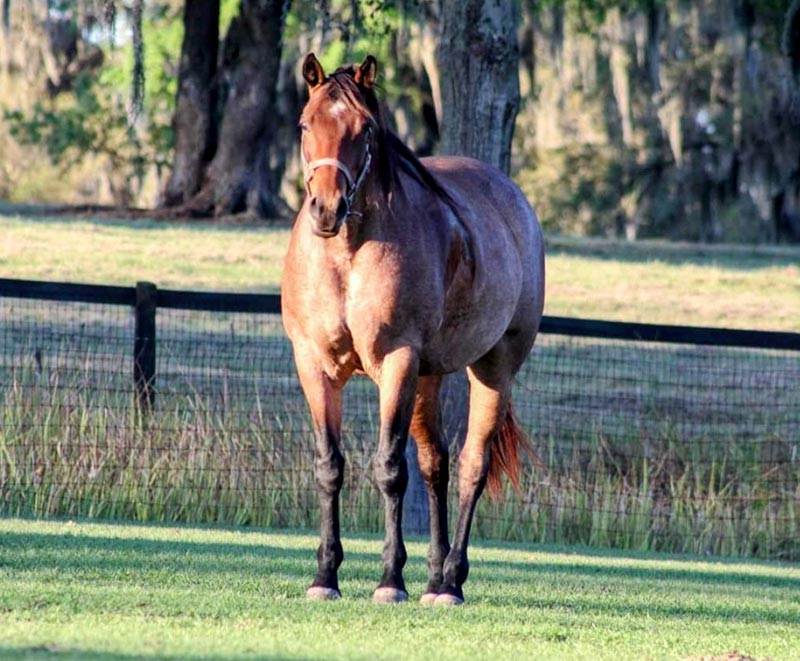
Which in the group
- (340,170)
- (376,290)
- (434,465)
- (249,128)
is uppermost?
(249,128)

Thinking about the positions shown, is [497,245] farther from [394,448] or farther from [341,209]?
[341,209]

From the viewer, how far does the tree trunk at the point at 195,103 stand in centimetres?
2461

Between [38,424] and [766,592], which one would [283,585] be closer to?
[766,592]

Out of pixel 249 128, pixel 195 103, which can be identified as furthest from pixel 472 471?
pixel 195 103

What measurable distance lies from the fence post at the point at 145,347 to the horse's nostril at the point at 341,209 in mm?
5202

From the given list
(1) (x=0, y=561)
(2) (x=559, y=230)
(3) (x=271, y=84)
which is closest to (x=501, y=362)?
(1) (x=0, y=561)

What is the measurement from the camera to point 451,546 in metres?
7.65

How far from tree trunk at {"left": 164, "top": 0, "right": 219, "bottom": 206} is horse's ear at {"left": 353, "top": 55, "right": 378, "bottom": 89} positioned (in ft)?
58.7

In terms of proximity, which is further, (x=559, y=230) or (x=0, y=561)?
(x=559, y=230)

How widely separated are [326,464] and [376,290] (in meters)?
0.85

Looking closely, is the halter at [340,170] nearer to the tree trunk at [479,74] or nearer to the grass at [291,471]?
the grass at [291,471]

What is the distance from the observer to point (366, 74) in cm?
695

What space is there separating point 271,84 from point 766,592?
16.9m

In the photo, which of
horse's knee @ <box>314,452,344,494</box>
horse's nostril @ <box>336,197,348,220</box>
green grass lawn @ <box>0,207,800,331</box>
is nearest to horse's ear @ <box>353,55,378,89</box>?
horse's nostril @ <box>336,197,348,220</box>
